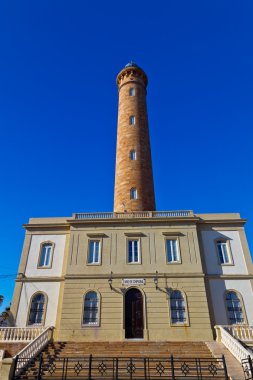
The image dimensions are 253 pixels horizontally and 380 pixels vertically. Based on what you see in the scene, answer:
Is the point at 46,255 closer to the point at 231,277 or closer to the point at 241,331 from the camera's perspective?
the point at 231,277

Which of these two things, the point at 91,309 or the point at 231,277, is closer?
the point at 91,309

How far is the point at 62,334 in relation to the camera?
49.0ft

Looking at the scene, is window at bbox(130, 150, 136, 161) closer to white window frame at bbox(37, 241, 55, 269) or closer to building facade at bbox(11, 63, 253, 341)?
building facade at bbox(11, 63, 253, 341)

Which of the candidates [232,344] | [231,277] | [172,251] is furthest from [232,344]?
[172,251]

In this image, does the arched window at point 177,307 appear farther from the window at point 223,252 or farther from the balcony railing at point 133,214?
the balcony railing at point 133,214

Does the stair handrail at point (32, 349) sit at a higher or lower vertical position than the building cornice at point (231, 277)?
lower

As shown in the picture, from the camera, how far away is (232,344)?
40.1 ft

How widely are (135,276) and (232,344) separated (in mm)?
5881

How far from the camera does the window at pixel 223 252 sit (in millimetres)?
17228

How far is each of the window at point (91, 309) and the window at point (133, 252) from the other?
9.00 ft

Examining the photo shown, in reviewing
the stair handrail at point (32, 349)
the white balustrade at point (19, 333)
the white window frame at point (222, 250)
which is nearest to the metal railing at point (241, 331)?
the white window frame at point (222, 250)

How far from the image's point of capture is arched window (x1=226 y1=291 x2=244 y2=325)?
1543 cm

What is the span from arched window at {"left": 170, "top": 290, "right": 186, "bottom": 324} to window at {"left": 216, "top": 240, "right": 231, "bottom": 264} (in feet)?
11.0

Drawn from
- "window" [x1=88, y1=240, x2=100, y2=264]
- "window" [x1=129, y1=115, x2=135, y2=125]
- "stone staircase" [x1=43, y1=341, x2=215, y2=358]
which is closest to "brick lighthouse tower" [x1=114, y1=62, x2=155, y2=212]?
"window" [x1=129, y1=115, x2=135, y2=125]
